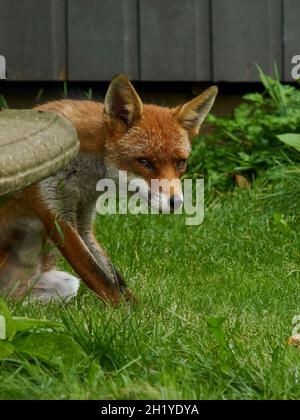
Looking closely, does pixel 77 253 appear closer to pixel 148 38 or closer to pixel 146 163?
pixel 146 163

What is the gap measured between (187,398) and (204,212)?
140 inches

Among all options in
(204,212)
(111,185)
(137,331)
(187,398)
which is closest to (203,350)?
(137,331)

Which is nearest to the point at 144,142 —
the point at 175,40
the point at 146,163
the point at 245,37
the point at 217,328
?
the point at 146,163

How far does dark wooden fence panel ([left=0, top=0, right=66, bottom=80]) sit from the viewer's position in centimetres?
749

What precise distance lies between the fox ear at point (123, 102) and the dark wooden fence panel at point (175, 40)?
297 centimetres

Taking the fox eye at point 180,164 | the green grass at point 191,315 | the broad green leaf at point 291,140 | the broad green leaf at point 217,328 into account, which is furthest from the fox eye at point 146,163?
the broad green leaf at point 291,140

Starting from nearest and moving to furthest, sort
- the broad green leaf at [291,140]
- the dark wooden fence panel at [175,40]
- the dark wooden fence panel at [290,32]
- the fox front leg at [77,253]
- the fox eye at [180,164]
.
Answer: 1. the fox front leg at [77,253]
2. the fox eye at [180,164]
3. the broad green leaf at [291,140]
4. the dark wooden fence panel at [175,40]
5. the dark wooden fence panel at [290,32]

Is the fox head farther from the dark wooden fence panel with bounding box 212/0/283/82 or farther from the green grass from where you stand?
the dark wooden fence panel with bounding box 212/0/283/82

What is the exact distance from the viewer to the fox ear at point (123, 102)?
4.68 metres

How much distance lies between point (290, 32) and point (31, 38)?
2.00 meters

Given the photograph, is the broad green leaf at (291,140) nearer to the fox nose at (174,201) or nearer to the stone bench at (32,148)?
the fox nose at (174,201)

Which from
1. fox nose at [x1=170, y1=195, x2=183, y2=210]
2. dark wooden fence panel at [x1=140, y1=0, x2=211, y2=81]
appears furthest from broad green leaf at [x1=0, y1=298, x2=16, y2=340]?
dark wooden fence panel at [x1=140, y1=0, x2=211, y2=81]

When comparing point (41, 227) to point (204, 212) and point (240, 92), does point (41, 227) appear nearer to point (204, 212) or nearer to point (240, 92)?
point (204, 212)

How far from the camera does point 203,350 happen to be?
3510 millimetres
